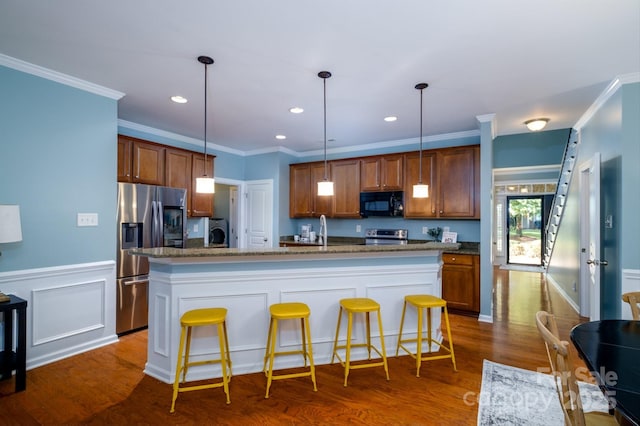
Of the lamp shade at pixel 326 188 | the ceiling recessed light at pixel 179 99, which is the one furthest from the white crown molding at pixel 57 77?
the lamp shade at pixel 326 188

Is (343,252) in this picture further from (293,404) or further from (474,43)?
(474,43)

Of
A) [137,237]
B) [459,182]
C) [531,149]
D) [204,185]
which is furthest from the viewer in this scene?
[531,149]

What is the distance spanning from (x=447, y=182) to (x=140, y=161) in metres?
4.24

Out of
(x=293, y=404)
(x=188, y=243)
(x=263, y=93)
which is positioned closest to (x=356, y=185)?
(x=263, y=93)

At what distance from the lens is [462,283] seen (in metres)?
4.40

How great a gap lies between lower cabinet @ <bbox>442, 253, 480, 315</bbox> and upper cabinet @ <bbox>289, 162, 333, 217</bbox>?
2.27 meters

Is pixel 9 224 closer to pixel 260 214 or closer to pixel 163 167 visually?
pixel 163 167

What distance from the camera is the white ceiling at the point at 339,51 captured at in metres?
2.04

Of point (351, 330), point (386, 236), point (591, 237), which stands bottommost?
point (351, 330)

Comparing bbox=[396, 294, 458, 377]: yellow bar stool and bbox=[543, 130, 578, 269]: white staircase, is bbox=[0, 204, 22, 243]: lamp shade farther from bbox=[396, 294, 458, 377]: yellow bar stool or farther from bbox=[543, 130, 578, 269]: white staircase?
bbox=[543, 130, 578, 269]: white staircase

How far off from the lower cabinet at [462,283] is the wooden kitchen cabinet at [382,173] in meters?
1.40

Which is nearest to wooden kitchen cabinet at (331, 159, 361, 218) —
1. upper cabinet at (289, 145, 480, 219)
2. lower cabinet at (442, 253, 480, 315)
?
upper cabinet at (289, 145, 480, 219)

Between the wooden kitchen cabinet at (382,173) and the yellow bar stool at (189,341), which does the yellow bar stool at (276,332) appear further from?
the wooden kitchen cabinet at (382,173)

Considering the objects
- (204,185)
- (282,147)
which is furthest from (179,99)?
(282,147)
